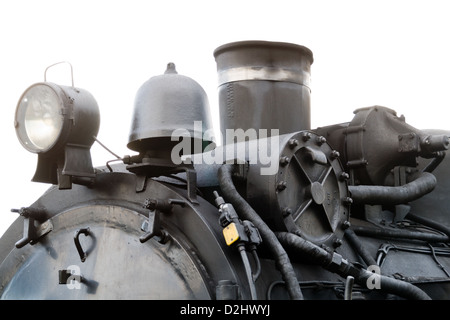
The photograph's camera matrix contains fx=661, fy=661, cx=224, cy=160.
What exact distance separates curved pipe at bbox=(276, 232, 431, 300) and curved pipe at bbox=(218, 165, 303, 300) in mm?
143

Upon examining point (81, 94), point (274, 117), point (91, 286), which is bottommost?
point (91, 286)

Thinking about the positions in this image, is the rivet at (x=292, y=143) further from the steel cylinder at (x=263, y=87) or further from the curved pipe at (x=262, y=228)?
the steel cylinder at (x=263, y=87)

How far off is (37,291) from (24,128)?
0.81 m

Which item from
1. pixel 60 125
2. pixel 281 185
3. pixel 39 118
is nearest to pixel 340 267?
pixel 281 185

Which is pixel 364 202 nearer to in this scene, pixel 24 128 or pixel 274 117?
pixel 274 117

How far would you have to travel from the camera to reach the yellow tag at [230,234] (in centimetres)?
260

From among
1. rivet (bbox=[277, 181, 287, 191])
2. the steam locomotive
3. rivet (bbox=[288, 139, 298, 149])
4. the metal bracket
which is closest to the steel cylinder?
the steam locomotive

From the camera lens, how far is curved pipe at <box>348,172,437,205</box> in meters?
3.94

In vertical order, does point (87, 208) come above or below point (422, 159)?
below

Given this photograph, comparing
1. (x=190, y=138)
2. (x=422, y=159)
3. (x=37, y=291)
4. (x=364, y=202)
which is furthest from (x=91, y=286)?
(x=422, y=159)

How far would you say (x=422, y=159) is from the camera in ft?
15.6

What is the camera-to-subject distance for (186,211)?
282 cm

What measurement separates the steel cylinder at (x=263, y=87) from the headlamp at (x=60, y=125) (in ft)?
3.52

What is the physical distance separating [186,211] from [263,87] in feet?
4.10
